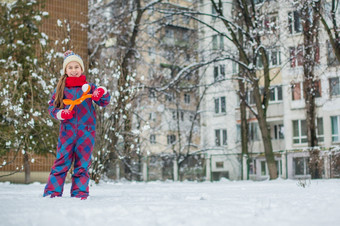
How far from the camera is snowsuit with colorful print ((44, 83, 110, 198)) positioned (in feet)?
16.4

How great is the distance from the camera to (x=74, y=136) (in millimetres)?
5016

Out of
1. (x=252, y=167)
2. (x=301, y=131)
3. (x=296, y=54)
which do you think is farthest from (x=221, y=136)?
(x=296, y=54)

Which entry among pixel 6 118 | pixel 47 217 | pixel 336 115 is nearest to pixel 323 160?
pixel 6 118

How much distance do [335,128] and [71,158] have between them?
29.8 metres

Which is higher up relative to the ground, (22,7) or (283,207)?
(22,7)

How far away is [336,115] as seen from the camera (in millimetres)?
32438

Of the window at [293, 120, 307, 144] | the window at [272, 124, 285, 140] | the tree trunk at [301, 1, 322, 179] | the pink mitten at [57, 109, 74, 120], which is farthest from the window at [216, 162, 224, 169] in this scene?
the window at [272, 124, 285, 140]

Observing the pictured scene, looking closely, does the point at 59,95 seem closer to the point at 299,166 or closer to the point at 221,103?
the point at 299,166

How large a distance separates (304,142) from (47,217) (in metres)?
32.6

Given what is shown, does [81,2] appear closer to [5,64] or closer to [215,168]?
[5,64]

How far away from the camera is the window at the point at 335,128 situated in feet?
106

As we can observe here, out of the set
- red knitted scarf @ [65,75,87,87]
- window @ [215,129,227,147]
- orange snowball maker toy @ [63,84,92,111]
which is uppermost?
window @ [215,129,227,147]

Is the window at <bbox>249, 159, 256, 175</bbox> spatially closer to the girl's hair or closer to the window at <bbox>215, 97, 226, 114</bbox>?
the window at <bbox>215, 97, 226, 114</bbox>

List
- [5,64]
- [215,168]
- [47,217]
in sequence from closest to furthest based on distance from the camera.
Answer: [47,217] → [5,64] → [215,168]
